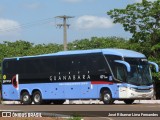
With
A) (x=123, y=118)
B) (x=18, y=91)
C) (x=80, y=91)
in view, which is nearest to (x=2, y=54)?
(x=18, y=91)

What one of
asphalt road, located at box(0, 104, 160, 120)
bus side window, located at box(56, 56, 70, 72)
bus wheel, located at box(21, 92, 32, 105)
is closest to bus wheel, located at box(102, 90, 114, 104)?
bus side window, located at box(56, 56, 70, 72)

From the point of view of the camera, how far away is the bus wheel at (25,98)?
127 feet

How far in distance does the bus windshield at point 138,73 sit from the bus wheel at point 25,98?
28.0ft

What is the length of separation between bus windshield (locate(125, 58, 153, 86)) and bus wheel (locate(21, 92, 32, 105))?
8.53 m

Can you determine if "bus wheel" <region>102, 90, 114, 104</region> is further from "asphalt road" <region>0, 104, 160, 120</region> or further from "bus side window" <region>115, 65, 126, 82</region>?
"asphalt road" <region>0, 104, 160, 120</region>

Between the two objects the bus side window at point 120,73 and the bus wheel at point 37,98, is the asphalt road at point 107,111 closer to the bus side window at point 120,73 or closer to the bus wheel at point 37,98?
the bus side window at point 120,73

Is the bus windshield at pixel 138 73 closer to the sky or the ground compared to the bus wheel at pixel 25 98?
closer to the sky

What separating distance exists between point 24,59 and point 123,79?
8914mm

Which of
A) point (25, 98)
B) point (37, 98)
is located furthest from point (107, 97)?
point (25, 98)

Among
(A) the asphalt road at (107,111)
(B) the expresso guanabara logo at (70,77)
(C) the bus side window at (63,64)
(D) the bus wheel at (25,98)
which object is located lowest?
(A) the asphalt road at (107,111)

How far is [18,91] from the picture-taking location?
1558 inches

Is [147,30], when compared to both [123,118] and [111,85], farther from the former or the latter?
[123,118]

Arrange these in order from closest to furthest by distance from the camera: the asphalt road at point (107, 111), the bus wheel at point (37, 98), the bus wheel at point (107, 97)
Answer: the asphalt road at point (107, 111), the bus wheel at point (107, 97), the bus wheel at point (37, 98)

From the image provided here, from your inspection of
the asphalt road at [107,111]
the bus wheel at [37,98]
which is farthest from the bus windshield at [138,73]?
the bus wheel at [37,98]
